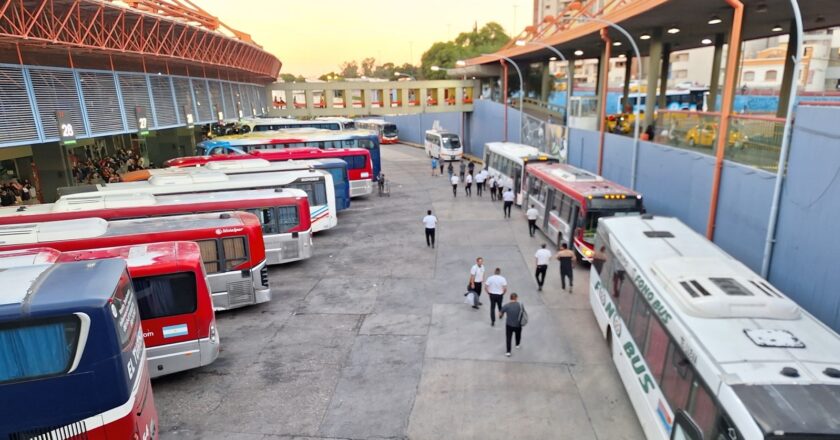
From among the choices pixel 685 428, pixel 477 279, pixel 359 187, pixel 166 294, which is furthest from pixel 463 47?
pixel 685 428

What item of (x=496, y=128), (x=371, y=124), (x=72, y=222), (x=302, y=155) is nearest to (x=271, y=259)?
(x=72, y=222)

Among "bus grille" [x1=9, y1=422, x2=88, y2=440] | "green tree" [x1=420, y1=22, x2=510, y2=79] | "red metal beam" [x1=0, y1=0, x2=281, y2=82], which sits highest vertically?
"green tree" [x1=420, y1=22, x2=510, y2=79]

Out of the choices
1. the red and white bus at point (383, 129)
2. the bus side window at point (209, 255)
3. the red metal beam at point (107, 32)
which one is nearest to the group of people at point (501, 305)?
the bus side window at point (209, 255)

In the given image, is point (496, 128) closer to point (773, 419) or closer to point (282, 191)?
point (282, 191)

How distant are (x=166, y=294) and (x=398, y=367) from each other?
4.93m

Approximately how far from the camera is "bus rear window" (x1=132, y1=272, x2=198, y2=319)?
9.90 meters

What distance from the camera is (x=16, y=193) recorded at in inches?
850

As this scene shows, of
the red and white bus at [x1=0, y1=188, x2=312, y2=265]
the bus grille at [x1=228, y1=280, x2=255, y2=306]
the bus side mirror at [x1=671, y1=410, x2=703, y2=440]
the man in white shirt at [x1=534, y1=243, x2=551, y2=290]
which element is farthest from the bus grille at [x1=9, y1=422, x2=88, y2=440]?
the man in white shirt at [x1=534, y1=243, x2=551, y2=290]

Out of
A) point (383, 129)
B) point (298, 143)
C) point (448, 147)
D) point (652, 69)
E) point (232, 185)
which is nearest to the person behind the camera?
point (232, 185)

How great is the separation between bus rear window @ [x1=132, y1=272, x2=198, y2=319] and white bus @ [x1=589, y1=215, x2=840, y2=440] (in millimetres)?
8511

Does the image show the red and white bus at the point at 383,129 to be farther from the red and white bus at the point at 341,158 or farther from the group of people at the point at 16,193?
the group of people at the point at 16,193

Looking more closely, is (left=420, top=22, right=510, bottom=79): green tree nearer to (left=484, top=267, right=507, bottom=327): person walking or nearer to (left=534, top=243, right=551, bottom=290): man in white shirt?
(left=534, top=243, right=551, bottom=290): man in white shirt

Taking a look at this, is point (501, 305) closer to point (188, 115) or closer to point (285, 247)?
point (285, 247)

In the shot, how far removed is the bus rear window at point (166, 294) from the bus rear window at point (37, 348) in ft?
12.3
